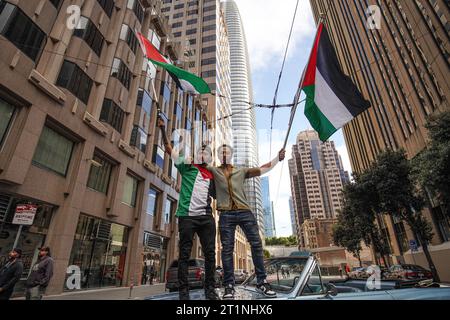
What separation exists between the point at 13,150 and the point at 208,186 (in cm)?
1045

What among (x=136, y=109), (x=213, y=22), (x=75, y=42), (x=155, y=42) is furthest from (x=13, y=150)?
(x=213, y=22)

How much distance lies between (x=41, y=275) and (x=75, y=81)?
10850 mm

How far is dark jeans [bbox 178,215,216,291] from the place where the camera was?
330 cm

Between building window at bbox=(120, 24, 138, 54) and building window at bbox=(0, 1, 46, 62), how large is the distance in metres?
6.98

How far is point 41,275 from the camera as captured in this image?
6762 mm

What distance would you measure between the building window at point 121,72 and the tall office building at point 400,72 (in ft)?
48.5

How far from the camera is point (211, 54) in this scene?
52.4 meters

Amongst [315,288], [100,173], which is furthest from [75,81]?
[315,288]

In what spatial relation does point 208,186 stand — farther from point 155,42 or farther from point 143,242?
point 155,42

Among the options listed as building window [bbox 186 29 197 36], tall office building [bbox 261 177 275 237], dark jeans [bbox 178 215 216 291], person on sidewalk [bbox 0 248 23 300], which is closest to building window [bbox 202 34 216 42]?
building window [bbox 186 29 197 36]

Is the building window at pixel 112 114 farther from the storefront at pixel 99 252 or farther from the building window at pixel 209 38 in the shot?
the building window at pixel 209 38

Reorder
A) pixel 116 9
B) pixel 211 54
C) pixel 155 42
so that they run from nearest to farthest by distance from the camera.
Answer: pixel 116 9, pixel 155 42, pixel 211 54

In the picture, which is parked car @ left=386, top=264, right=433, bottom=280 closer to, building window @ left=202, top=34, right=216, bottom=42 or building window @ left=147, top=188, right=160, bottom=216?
building window @ left=147, top=188, right=160, bottom=216

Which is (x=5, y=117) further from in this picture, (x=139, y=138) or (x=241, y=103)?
(x=241, y=103)
